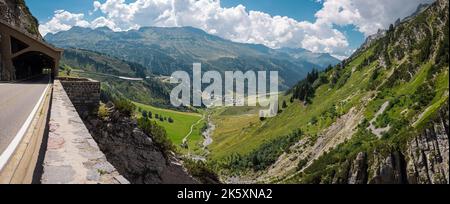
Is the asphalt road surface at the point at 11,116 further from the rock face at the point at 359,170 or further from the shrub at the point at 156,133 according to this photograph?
the rock face at the point at 359,170

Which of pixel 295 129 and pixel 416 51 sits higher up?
pixel 416 51

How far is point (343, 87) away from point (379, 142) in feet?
298

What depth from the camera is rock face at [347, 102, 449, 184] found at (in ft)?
276

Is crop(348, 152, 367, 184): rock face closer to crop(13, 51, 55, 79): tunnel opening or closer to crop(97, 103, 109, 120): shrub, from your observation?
crop(13, 51, 55, 79): tunnel opening

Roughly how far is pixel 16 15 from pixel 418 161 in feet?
271

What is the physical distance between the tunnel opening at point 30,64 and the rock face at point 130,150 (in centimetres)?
3620

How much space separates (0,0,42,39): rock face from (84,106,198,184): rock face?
4052cm

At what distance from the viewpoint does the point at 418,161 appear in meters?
87.9

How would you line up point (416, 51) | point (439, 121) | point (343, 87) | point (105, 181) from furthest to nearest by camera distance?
point (343, 87), point (416, 51), point (439, 121), point (105, 181)

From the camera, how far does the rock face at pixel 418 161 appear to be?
84.1 m

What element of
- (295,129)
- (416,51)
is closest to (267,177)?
(295,129)

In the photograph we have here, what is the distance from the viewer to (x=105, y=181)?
9195 millimetres

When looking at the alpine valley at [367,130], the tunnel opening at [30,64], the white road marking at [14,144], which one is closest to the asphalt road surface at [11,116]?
the white road marking at [14,144]
